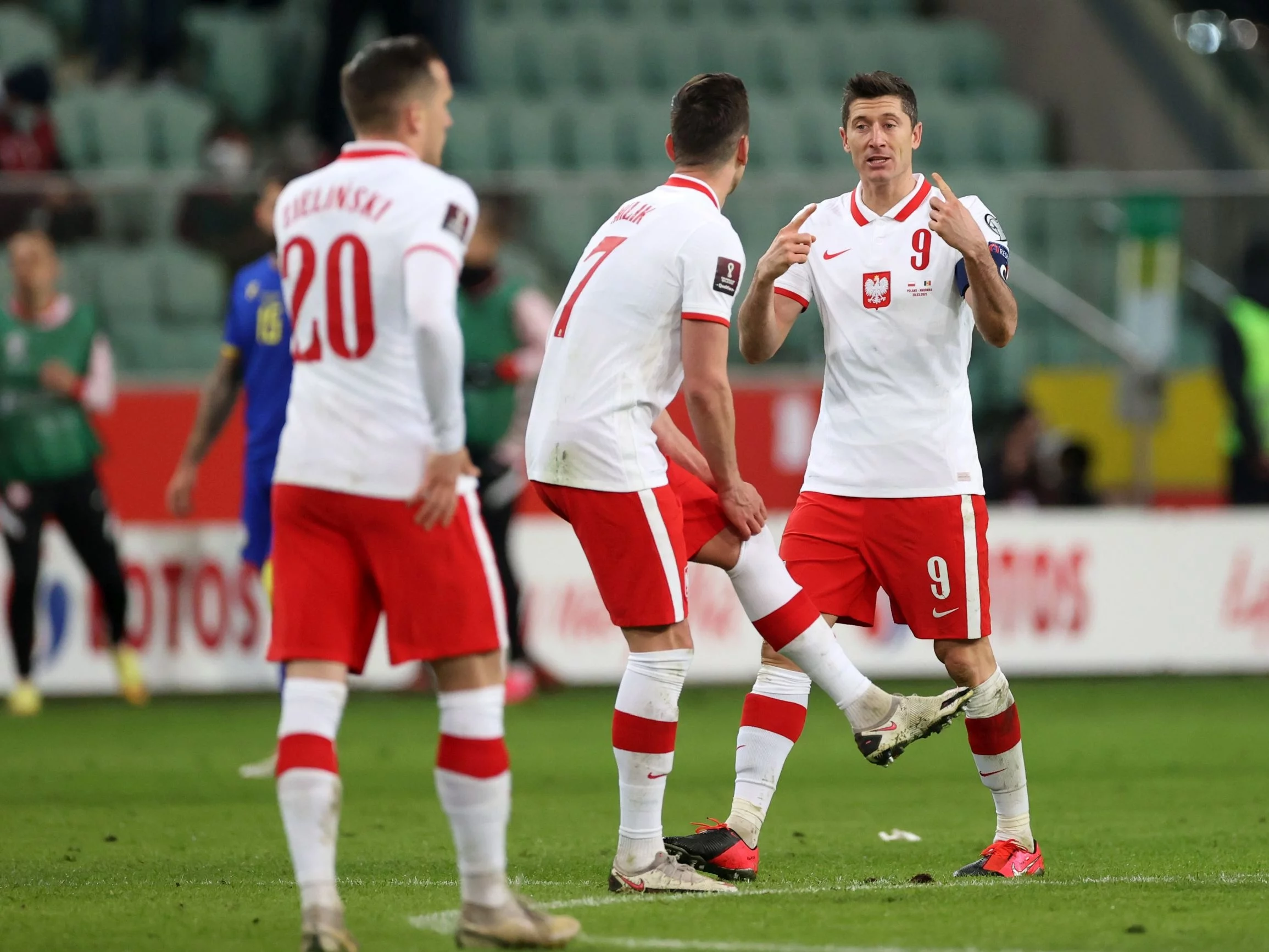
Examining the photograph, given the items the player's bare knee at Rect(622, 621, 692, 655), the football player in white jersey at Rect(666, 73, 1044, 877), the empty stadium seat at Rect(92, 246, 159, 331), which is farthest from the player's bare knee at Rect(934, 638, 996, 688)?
the empty stadium seat at Rect(92, 246, 159, 331)

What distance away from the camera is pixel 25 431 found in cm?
1157

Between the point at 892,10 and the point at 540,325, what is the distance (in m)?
9.39

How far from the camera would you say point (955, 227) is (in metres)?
5.86

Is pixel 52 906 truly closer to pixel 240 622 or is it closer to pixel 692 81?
pixel 692 81

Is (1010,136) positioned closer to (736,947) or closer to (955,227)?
(955,227)

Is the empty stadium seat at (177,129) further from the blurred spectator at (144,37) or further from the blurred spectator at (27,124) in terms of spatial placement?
the blurred spectator at (27,124)

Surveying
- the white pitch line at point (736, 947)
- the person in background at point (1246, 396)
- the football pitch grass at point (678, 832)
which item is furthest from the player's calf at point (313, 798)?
the person in background at point (1246, 396)

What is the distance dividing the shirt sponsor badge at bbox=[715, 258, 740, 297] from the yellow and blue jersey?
3.30 meters

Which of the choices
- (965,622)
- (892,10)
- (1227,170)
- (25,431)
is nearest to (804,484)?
(965,622)

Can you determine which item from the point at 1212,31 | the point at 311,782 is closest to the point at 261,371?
the point at 311,782

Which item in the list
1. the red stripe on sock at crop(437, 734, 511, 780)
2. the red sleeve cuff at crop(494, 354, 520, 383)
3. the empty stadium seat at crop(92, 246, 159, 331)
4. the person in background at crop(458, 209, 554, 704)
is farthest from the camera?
the empty stadium seat at crop(92, 246, 159, 331)

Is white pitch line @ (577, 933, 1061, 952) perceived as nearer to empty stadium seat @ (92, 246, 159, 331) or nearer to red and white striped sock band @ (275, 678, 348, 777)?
red and white striped sock band @ (275, 678, 348, 777)

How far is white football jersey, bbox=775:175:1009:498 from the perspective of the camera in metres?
6.11

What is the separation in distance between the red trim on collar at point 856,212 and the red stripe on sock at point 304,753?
2538 mm
